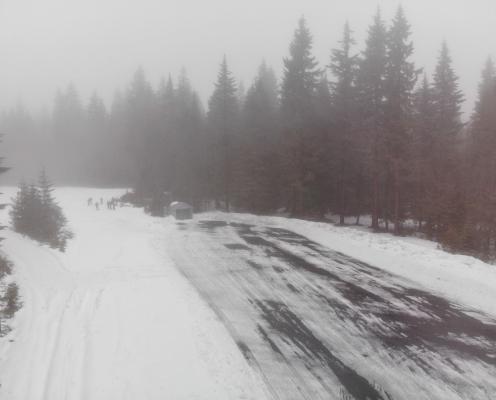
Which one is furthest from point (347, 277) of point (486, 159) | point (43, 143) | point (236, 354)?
point (43, 143)

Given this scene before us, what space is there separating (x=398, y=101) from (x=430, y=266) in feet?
38.8

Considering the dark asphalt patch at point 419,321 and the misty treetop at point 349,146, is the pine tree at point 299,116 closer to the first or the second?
the misty treetop at point 349,146

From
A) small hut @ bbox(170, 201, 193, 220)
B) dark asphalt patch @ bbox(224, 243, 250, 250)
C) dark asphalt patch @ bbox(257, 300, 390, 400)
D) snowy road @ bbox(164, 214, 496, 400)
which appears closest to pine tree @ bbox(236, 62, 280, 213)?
small hut @ bbox(170, 201, 193, 220)

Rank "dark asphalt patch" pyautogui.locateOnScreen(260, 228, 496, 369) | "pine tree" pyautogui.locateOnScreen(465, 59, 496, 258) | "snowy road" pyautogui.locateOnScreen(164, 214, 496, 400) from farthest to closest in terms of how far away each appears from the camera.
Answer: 1. "pine tree" pyautogui.locateOnScreen(465, 59, 496, 258)
2. "dark asphalt patch" pyautogui.locateOnScreen(260, 228, 496, 369)
3. "snowy road" pyautogui.locateOnScreen(164, 214, 496, 400)

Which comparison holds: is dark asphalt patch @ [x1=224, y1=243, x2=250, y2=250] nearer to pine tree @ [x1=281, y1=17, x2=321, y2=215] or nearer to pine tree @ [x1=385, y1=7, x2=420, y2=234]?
pine tree @ [x1=385, y1=7, x2=420, y2=234]

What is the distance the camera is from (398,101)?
65.5 feet

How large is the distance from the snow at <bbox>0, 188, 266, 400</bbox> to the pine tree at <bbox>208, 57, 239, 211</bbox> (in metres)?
24.6

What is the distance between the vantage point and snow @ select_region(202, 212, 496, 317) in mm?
9086

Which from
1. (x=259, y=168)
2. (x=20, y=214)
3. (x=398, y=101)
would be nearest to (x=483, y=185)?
(x=398, y=101)

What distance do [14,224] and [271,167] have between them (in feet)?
69.2

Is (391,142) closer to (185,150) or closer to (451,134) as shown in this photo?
(451,134)

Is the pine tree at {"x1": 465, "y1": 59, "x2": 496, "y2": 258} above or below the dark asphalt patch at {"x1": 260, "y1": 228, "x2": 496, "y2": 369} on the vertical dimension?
above

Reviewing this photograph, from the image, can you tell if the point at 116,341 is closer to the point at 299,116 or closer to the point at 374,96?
the point at 374,96

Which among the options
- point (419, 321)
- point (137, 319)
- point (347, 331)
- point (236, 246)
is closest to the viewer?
point (347, 331)
